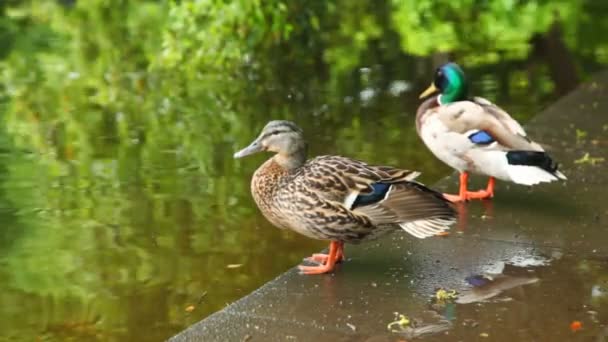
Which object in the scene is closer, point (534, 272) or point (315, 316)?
point (315, 316)

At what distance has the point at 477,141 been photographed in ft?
21.3

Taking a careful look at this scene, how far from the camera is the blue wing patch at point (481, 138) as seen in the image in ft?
21.2

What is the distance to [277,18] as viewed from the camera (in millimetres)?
11320

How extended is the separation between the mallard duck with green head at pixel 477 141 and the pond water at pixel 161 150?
1073mm

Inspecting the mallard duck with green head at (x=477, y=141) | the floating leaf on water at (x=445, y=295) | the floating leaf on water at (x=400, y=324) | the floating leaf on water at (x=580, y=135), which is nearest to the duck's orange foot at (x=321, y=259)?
the floating leaf on water at (x=445, y=295)

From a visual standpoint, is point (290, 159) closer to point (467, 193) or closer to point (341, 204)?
point (341, 204)

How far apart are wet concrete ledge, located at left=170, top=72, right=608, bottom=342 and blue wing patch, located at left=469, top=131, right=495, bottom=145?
440 mm

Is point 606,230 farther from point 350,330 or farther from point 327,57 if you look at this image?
point 327,57

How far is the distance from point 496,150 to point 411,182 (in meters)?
1.21

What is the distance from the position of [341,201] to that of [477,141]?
1599 millimetres

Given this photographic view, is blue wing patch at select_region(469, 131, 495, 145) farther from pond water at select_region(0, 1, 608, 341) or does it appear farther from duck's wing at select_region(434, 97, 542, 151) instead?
pond water at select_region(0, 1, 608, 341)

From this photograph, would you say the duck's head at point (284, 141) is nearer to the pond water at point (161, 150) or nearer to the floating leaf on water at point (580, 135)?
the pond water at point (161, 150)

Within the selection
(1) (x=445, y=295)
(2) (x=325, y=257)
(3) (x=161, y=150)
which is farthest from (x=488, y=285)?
(3) (x=161, y=150)

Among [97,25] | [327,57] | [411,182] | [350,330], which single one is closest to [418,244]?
[411,182]
